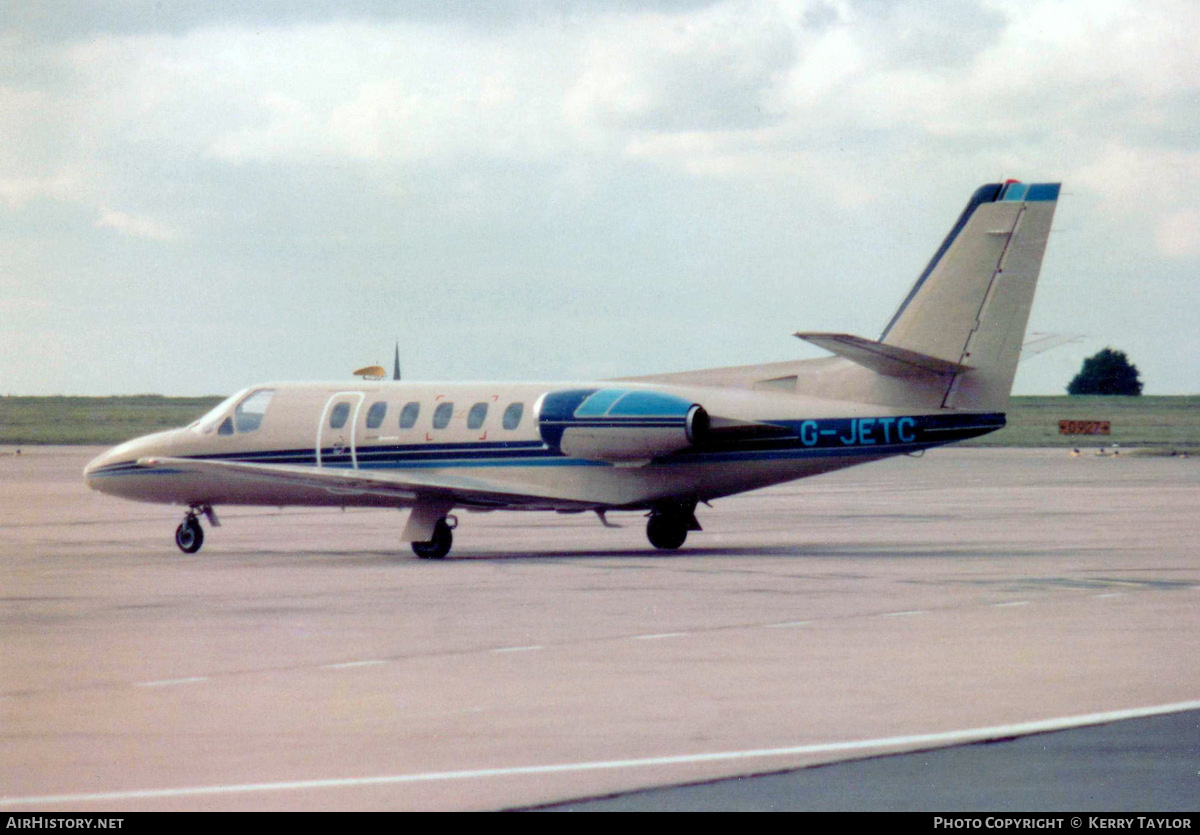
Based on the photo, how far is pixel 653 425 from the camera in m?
26.9

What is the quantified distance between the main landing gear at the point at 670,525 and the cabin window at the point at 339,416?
5543 mm

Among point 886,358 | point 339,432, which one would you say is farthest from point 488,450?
point 886,358

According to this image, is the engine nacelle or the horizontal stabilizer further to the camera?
the engine nacelle

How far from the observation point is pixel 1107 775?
32.8 feet

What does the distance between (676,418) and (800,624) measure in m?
9.18

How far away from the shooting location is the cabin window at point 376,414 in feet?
96.9

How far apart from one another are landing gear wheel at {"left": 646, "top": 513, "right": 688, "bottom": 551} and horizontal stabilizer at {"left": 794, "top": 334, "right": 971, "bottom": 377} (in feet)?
14.2

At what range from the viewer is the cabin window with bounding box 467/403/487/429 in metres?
28.9

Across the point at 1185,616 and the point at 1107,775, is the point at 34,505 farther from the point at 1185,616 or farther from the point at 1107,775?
the point at 1107,775

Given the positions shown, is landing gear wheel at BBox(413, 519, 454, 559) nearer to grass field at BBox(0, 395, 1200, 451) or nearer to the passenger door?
the passenger door

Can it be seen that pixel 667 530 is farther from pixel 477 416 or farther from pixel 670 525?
pixel 477 416

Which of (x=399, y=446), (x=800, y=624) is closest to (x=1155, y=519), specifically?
(x=399, y=446)

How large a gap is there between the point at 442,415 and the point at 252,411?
3757 mm

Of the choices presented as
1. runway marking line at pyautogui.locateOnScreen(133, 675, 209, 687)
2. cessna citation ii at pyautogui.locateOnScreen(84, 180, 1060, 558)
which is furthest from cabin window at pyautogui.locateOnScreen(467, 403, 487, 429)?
runway marking line at pyautogui.locateOnScreen(133, 675, 209, 687)
